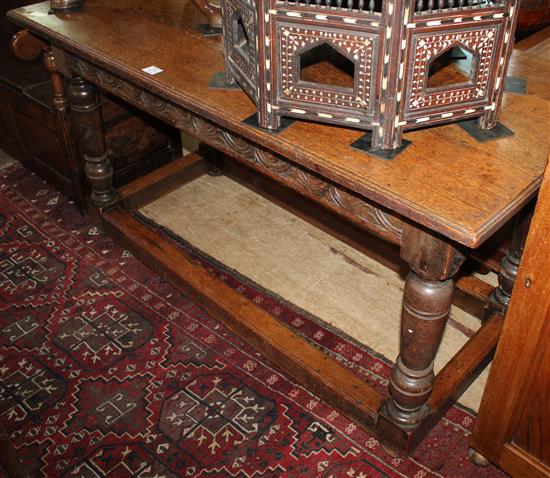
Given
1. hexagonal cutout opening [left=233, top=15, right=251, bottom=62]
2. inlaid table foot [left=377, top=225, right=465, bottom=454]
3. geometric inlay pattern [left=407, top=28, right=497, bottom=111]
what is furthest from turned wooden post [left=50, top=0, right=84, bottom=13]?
inlaid table foot [left=377, top=225, right=465, bottom=454]

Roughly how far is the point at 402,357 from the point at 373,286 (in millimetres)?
969

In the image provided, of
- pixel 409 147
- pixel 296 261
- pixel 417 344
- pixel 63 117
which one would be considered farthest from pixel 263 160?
pixel 63 117

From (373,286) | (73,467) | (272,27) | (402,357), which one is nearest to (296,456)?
(402,357)

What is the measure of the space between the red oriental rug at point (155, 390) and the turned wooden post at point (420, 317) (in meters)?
0.28

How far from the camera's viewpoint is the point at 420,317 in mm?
2012

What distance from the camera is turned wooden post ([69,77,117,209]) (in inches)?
121

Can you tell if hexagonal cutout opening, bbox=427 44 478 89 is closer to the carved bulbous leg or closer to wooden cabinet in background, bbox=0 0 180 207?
the carved bulbous leg

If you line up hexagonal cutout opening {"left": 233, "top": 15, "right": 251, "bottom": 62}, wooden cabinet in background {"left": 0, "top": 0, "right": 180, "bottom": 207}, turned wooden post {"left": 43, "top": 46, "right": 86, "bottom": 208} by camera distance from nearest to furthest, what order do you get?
hexagonal cutout opening {"left": 233, "top": 15, "right": 251, "bottom": 62} → turned wooden post {"left": 43, "top": 46, "right": 86, "bottom": 208} → wooden cabinet in background {"left": 0, "top": 0, "right": 180, "bottom": 207}

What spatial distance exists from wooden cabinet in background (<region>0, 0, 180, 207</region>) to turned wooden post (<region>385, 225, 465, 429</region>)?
2087 mm

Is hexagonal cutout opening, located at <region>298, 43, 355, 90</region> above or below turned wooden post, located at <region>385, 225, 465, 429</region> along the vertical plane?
above

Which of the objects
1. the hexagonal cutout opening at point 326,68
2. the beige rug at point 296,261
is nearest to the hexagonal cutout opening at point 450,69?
the hexagonal cutout opening at point 326,68

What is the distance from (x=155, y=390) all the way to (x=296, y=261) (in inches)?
39.4

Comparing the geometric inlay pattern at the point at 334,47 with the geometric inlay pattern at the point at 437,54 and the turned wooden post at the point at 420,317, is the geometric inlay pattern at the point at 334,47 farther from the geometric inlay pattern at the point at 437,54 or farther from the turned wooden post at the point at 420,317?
the turned wooden post at the point at 420,317

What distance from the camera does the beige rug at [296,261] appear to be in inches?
115
